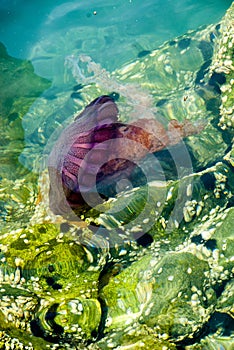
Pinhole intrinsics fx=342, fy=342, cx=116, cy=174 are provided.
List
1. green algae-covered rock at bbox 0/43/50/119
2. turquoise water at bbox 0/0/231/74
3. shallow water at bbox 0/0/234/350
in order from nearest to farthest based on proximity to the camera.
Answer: shallow water at bbox 0/0/234/350 → green algae-covered rock at bbox 0/43/50/119 → turquoise water at bbox 0/0/231/74

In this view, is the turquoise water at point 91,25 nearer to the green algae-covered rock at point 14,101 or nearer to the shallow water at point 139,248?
the green algae-covered rock at point 14,101

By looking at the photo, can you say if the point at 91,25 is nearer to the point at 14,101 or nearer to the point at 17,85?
the point at 17,85

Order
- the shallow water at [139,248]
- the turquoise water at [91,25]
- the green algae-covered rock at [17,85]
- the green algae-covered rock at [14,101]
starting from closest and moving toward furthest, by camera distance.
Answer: the shallow water at [139,248], the green algae-covered rock at [14,101], the green algae-covered rock at [17,85], the turquoise water at [91,25]

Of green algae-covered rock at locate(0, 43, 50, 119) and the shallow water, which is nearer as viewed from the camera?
the shallow water

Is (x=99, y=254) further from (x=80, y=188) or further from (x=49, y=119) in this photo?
(x=49, y=119)

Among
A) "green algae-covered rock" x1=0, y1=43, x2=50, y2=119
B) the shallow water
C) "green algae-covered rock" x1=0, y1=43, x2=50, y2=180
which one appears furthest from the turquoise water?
the shallow water

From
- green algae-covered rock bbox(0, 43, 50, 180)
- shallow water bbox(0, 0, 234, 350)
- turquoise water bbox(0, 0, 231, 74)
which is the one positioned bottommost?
shallow water bbox(0, 0, 234, 350)

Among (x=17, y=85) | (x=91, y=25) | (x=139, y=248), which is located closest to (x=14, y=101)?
(x=17, y=85)

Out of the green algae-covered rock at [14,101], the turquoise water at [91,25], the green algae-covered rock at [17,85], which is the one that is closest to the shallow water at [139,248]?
the green algae-covered rock at [14,101]

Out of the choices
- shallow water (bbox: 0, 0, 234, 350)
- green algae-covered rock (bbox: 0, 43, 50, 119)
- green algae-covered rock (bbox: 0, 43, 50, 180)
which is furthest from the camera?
green algae-covered rock (bbox: 0, 43, 50, 119)

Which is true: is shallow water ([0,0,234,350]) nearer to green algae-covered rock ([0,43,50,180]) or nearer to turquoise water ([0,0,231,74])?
green algae-covered rock ([0,43,50,180])

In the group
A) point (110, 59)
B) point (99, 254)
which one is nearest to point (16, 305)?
point (99, 254)
